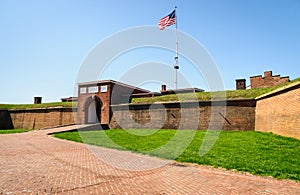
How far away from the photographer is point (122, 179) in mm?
5348

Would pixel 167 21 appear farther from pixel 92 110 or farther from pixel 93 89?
pixel 92 110

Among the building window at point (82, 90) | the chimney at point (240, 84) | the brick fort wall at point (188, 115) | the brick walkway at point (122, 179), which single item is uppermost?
the chimney at point (240, 84)

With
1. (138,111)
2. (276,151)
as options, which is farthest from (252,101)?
(138,111)

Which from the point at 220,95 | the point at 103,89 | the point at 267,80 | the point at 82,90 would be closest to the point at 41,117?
the point at 82,90

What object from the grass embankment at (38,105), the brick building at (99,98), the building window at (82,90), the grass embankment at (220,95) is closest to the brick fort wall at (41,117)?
the grass embankment at (38,105)

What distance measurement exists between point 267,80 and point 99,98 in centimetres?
1805

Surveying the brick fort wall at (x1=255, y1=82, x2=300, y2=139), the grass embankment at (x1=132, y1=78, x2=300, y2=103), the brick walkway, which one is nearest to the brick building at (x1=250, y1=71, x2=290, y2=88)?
the grass embankment at (x1=132, y1=78, x2=300, y2=103)

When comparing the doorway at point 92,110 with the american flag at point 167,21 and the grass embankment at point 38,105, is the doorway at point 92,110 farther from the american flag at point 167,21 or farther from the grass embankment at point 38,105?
the american flag at point 167,21

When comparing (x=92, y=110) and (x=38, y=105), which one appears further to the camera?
(x=38, y=105)

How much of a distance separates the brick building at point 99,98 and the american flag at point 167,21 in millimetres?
8116

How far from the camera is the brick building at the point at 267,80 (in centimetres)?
2082

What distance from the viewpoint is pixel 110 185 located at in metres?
4.80

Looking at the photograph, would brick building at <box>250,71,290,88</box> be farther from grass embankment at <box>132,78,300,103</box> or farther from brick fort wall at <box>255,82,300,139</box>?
brick fort wall at <box>255,82,300,139</box>

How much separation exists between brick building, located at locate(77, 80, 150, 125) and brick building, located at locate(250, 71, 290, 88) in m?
13.8
